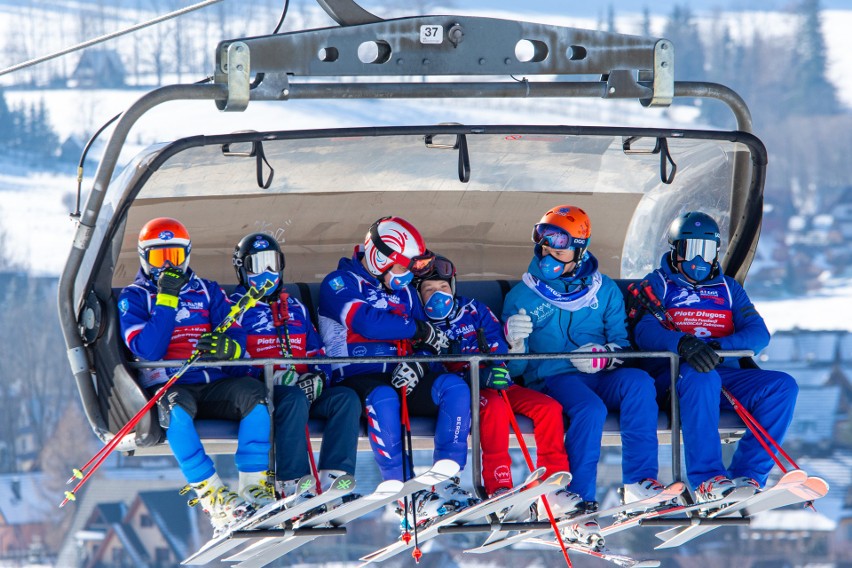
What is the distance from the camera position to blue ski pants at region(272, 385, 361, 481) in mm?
5980

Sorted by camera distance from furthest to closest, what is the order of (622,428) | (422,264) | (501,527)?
(422,264) < (622,428) < (501,527)

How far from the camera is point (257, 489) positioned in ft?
19.5

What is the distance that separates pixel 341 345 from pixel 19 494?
185ft

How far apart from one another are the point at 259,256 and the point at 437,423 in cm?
108

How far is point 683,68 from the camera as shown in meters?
86.1

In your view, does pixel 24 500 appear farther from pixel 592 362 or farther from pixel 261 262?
pixel 592 362

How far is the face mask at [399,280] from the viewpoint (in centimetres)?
645

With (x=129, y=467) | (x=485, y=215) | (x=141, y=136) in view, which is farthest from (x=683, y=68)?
(x=485, y=215)

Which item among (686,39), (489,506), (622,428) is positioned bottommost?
(489,506)

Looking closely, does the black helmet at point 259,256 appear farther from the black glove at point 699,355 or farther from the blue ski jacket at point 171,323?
the black glove at point 699,355

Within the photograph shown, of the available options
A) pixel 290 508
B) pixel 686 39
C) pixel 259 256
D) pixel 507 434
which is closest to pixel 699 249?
pixel 507 434

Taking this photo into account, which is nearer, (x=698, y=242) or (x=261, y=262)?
(x=261, y=262)

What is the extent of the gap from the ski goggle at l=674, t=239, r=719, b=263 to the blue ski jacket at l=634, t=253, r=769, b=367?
11 centimetres

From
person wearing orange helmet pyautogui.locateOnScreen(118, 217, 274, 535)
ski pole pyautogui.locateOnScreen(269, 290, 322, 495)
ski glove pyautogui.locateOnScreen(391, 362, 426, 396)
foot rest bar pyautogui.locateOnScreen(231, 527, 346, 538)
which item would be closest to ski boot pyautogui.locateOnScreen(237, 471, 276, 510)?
person wearing orange helmet pyautogui.locateOnScreen(118, 217, 274, 535)
